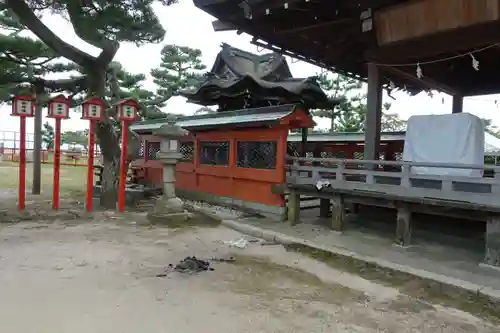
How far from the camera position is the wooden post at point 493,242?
18.7 feet

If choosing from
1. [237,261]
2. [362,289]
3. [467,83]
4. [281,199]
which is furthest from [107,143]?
[467,83]

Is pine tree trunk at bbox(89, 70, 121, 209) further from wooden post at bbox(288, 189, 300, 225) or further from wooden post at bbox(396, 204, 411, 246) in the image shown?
wooden post at bbox(396, 204, 411, 246)

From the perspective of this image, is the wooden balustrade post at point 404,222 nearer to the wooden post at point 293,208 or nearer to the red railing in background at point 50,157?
the wooden post at point 293,208

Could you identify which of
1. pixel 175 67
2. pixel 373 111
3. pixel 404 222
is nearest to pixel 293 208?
pixel 404 222

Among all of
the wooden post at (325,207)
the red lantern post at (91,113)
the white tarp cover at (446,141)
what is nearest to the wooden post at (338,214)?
the wooden post at (325,207)

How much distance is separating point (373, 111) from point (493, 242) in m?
3.70

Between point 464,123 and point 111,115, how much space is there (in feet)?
28.6

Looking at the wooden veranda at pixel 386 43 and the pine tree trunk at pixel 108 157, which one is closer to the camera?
the wooden veranda at pixel 386 43

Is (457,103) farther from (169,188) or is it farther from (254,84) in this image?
(169,188)

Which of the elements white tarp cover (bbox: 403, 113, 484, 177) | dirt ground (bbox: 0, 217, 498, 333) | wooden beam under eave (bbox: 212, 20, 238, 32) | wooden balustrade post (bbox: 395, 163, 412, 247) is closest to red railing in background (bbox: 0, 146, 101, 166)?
wooden beam under eave (bbox: 212, 20, 238, 32)

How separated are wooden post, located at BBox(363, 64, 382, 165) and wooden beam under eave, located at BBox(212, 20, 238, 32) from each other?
10.3ft

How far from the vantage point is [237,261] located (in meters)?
6.05

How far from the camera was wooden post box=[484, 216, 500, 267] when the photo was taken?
571 centimetres

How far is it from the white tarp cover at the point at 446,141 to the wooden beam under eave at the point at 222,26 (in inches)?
171
